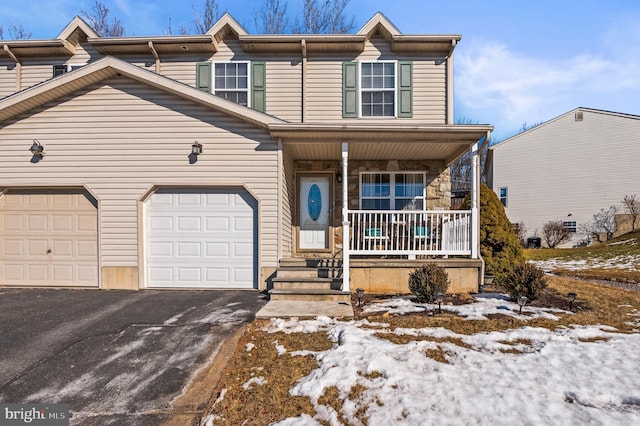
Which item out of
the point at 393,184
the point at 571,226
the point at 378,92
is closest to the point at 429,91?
the point at 378,92

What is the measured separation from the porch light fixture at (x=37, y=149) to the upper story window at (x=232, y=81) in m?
3.82

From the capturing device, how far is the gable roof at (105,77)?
6188 millimetres

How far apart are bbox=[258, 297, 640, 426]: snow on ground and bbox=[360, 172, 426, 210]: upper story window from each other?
4.44 metres

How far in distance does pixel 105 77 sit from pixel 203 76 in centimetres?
246

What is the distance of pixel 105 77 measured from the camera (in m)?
6.46

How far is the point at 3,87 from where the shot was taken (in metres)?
8.75

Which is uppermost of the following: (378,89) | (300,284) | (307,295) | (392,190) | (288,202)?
(378,89)

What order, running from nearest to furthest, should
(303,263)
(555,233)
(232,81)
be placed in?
(303,263), (232,81), (555,233)

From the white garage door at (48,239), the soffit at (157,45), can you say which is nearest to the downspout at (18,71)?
the soffit at (157,45)

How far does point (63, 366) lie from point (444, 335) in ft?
12.8

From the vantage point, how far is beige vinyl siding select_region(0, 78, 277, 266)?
6453 millimetres

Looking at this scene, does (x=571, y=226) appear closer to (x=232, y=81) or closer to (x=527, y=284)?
(x=527, y=284)

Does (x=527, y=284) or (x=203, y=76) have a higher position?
(x=203, y=76)

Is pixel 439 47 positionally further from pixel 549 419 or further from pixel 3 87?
pixel 3 87
